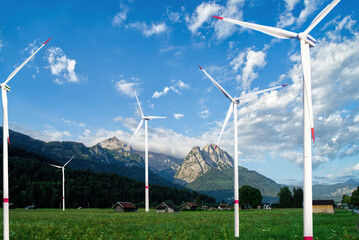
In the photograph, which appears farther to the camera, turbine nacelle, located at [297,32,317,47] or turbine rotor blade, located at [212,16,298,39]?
turbine rotor blade, located at [212,16,298,39]

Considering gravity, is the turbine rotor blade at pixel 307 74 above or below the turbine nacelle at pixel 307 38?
below

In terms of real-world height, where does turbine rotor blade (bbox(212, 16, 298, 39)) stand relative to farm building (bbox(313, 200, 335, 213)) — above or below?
above

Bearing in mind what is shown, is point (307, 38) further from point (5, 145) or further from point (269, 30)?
point (5, 145)

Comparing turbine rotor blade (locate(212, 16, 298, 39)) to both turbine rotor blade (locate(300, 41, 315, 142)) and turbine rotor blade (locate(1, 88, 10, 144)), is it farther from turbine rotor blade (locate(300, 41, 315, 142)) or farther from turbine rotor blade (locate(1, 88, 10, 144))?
turbine rotor blade (locate(1, 88, 10, 144))

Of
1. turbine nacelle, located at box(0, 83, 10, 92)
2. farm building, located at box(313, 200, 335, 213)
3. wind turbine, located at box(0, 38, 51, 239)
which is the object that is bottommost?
farm building, located at box(313, 200, 335, 213)

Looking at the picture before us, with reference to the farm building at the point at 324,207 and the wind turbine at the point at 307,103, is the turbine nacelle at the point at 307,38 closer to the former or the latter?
the wind turbine at the point at 307,103

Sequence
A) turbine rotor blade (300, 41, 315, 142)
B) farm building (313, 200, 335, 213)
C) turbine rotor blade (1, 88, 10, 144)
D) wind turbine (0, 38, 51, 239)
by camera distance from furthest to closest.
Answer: farm building (313, 200, 335, 213) < turbine rotor blade (1, 88, 10, 144) < wind turbine (0, 38, 51, 239) < turbine rotor blade (300, 41, 315, 142)

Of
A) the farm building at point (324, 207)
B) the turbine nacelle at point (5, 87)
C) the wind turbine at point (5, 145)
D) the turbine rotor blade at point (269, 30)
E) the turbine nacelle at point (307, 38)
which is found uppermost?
the turbine rotor blade at point (269, 30)

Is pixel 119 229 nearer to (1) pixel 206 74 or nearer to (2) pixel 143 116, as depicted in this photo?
(1) pixel 206 74

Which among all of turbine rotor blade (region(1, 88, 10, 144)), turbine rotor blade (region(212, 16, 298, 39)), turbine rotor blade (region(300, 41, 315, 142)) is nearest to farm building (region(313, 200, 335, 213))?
turbine rotor blade (region(212, 16, 298, 39))

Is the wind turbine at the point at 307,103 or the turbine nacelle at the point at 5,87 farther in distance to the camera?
the turbine nacelle at the point at 5,87

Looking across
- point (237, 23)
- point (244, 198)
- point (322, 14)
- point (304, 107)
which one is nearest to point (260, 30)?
point (237, 23)

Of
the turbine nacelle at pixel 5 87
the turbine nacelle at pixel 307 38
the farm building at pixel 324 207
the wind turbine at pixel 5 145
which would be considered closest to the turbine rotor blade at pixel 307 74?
the turbine nacelle at pixel 307 38

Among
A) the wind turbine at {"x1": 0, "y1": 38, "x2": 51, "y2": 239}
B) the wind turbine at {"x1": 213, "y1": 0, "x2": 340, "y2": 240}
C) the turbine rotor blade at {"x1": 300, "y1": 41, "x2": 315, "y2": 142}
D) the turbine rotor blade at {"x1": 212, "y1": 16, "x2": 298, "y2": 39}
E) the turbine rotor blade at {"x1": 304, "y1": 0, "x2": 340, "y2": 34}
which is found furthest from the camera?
the wind turbine at {"x1": 0, "y1": 38, "x2": 51, "y2": 239}
